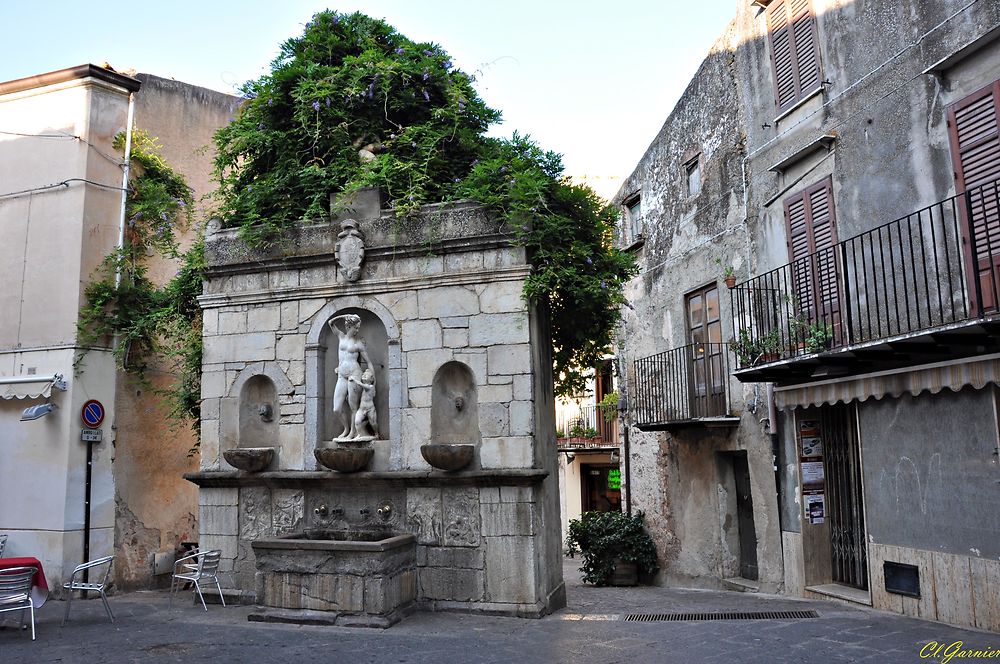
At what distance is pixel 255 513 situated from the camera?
9.66 m

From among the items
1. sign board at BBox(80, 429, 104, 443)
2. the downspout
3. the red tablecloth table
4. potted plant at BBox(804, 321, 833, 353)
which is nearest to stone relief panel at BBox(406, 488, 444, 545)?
the red tablecloth table

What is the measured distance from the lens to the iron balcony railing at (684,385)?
12297mm

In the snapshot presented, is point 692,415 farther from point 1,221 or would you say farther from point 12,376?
point 1,221

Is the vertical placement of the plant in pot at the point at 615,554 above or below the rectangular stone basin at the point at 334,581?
below

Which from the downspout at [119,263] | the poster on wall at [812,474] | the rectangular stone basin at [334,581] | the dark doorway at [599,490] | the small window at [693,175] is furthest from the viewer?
the dark doorway at [599,490]

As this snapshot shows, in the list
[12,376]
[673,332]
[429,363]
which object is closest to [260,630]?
[429,363]

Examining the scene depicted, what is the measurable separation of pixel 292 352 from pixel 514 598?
3.83 metres

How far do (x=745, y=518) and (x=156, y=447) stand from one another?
874 cm

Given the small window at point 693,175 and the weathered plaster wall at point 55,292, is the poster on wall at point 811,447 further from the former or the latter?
the weathered plaster wall at point 55,292

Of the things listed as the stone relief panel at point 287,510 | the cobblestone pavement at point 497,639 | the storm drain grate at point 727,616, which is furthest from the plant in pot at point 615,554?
the stone relief panel at point 287,510

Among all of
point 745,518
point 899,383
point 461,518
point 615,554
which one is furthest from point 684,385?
point 461,518

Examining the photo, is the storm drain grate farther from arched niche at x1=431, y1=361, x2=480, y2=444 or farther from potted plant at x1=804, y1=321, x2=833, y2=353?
potted plant at x1=804, y1=321, x2=833, y2=353

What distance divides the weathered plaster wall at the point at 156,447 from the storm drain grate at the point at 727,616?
715cm

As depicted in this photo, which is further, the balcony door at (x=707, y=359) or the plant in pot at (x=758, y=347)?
the balcony door at (x=707, y=359)
